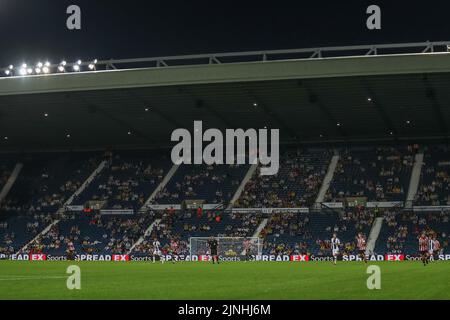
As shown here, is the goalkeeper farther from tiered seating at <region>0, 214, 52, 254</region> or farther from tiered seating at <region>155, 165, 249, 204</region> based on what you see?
tiered seating at <region>0, 214, 52, 254</region>

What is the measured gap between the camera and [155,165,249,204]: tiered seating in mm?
60938

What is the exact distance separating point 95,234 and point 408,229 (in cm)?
2624

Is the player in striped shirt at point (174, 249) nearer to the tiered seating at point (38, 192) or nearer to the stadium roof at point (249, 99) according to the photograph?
the stadium roof at point (249, 99)

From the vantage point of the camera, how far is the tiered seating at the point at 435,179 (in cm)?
5406

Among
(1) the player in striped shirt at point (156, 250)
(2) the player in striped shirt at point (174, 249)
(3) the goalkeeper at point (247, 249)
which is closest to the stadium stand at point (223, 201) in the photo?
(2) the player in striped shirt at point (174, 249)

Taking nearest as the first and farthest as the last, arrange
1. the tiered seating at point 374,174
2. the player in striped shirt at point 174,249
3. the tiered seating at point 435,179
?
the player in striped shirt at point 174,249 < the tiered seating at point 435,179 < the tiered seating at point 374,174

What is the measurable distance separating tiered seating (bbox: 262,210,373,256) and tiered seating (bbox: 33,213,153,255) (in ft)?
38.0

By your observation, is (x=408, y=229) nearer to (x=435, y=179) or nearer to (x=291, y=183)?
(x=435, y=179)

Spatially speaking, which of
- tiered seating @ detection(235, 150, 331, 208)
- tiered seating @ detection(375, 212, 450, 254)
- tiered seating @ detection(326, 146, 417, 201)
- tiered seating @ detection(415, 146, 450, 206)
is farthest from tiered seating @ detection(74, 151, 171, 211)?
tiered seating @ detection(415, 146, 450, 206)

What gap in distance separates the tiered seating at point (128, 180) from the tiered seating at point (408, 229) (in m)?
22.5

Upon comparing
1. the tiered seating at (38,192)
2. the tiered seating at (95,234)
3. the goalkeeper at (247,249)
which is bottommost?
the goalkeeper at (247,249)

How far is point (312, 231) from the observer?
176 ft
